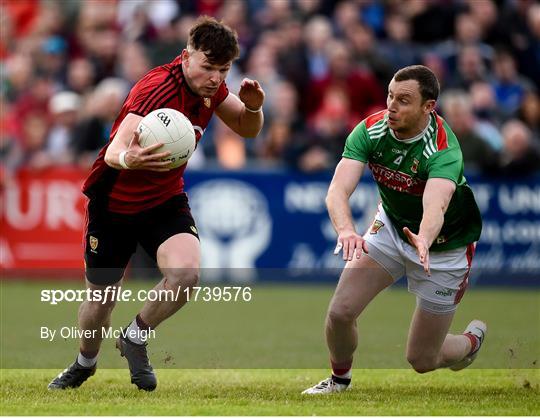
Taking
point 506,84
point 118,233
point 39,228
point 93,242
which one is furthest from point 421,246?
point 506,84

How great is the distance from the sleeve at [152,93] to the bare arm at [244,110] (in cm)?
64

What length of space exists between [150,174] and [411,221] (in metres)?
1.87

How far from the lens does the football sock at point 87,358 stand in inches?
340

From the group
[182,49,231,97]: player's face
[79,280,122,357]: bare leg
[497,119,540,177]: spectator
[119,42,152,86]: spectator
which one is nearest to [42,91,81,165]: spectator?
[119,42,152,86]: spectator

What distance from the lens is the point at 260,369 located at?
380 inches

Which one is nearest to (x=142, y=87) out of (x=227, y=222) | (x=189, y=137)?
(x=189, y=137)

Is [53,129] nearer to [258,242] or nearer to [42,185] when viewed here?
[42,185]

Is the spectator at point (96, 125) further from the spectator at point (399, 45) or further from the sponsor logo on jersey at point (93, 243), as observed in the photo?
the sponsor logo on jersey at point (93, 243)

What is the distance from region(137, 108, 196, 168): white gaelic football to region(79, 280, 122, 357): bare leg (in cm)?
118

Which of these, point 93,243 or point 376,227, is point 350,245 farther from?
point 93,243

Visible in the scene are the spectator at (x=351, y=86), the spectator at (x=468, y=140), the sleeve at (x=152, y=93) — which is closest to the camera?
the sleeve at (x=152, y=93)

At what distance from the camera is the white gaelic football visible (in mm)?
7844

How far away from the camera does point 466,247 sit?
28.9 ft

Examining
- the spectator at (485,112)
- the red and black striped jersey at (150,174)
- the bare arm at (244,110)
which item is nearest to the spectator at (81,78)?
the spectator at (485,112)
